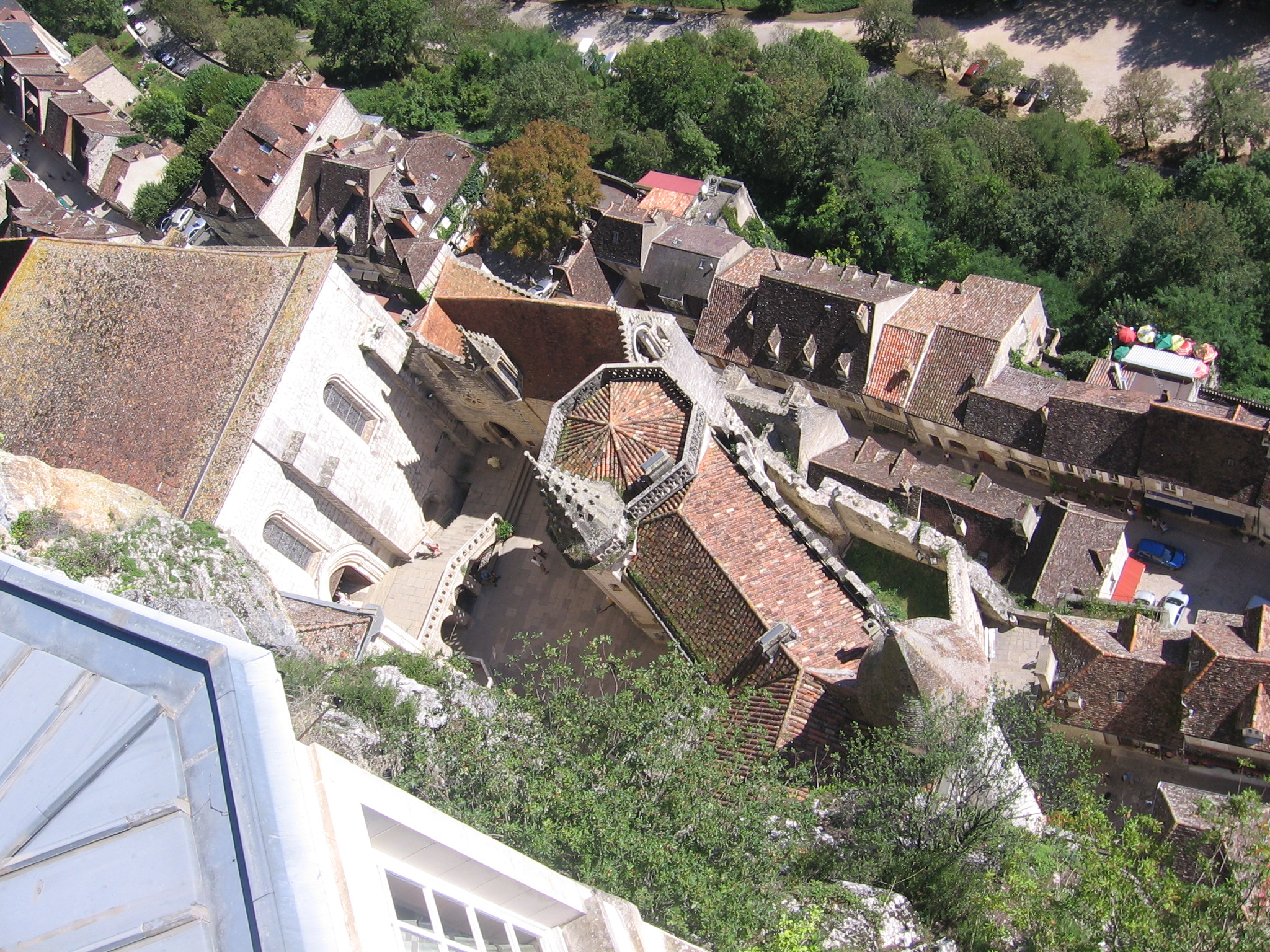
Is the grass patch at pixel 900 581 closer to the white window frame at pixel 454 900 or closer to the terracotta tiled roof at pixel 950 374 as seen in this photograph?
the terracotta tiled roof at pixel 950 374

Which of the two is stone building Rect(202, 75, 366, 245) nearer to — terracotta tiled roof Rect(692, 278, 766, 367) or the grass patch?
terracotta tiled roof Rect(692, 278, 766, 367)

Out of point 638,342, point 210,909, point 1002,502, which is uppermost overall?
point 210,909

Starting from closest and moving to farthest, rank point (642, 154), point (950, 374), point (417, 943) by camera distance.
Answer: point (417, 943)
point (950, 374)
point (642, 154)

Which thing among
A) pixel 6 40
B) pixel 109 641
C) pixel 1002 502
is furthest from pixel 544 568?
pixel 6 40

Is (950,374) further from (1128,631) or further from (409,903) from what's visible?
(409,903)

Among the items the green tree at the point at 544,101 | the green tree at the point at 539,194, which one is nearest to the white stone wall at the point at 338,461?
the green tree at the point at 539,194

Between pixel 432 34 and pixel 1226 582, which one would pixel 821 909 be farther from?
pixel 432 34

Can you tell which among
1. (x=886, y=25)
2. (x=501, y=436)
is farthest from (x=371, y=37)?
(x=501, y=436)
